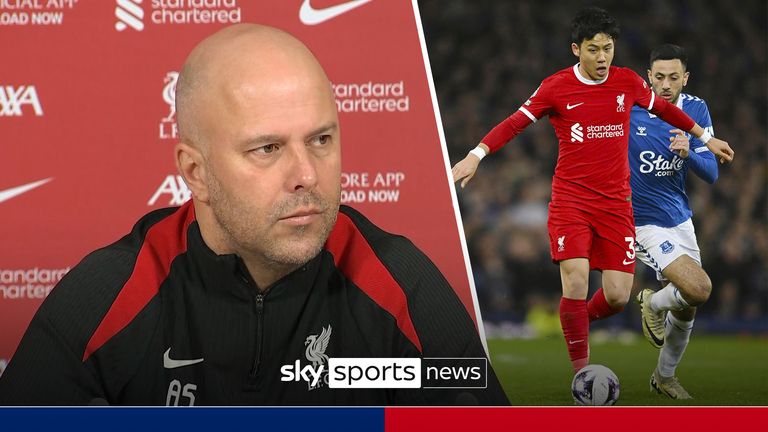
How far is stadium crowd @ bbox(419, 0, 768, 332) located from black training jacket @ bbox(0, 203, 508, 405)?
37cm

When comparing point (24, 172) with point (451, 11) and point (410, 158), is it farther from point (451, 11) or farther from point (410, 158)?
point (451, 11)

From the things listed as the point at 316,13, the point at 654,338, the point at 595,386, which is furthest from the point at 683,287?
the point at 316,13

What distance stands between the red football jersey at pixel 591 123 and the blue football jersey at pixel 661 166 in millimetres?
30

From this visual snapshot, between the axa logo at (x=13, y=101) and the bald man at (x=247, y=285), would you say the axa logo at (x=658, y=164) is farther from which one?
the axa logo at (x=13, y=101)

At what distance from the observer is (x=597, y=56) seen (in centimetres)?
307

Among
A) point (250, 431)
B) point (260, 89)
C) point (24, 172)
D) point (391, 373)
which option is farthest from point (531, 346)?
point (24, 172)

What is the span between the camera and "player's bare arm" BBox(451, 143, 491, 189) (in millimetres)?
3102

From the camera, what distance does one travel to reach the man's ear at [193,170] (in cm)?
283

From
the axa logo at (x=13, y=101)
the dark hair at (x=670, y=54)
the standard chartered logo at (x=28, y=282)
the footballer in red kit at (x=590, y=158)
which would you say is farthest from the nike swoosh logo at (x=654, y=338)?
the axa logo at (x=13, y=101)

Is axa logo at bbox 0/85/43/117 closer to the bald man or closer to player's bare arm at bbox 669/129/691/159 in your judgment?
the bald man

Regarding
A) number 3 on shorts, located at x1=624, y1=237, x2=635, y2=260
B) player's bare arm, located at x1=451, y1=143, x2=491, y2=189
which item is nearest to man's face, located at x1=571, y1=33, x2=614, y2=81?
player's bare arm, located at x1=451, y1=143, x2=491, y2=189

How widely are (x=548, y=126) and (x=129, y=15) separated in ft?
4.40

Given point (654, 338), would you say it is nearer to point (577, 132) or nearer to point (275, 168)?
point (577, 132)

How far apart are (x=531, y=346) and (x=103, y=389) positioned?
1.30 metres
